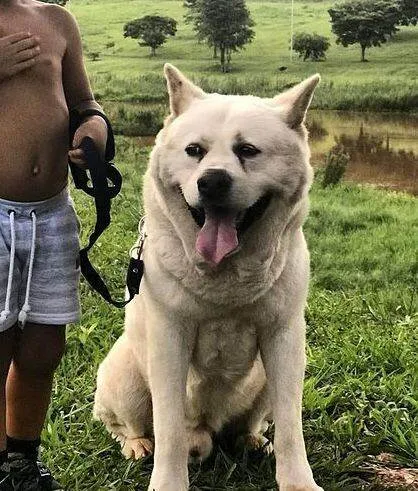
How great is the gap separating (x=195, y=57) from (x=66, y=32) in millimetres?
13578

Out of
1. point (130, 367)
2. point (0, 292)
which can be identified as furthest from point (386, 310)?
point (0, 292)

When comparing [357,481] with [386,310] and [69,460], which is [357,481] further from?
[386,310]

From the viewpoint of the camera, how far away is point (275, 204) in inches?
98.0

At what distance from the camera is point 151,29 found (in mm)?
16859

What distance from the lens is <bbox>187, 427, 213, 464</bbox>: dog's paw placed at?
3.05 m

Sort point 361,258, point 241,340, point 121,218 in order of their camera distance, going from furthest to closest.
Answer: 1. point 121,218
2. point 361,258
3. point 241,340

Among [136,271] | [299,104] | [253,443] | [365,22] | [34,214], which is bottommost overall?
[365,22]

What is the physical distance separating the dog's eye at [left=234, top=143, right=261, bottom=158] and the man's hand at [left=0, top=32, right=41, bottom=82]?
76cm

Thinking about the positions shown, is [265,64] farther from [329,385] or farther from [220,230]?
[220,230]

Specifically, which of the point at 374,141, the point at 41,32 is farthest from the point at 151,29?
the point at 41,32

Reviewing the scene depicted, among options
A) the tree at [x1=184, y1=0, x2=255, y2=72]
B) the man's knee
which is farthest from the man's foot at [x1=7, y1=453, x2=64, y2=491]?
the tree at [x1=184, y1=0, x2=255, y2=72]

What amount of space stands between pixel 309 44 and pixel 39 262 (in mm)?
14456

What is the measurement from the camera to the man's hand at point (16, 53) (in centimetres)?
249

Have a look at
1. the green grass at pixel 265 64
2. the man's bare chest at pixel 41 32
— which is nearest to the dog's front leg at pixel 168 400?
the man's bare chest at pixel 41 32
